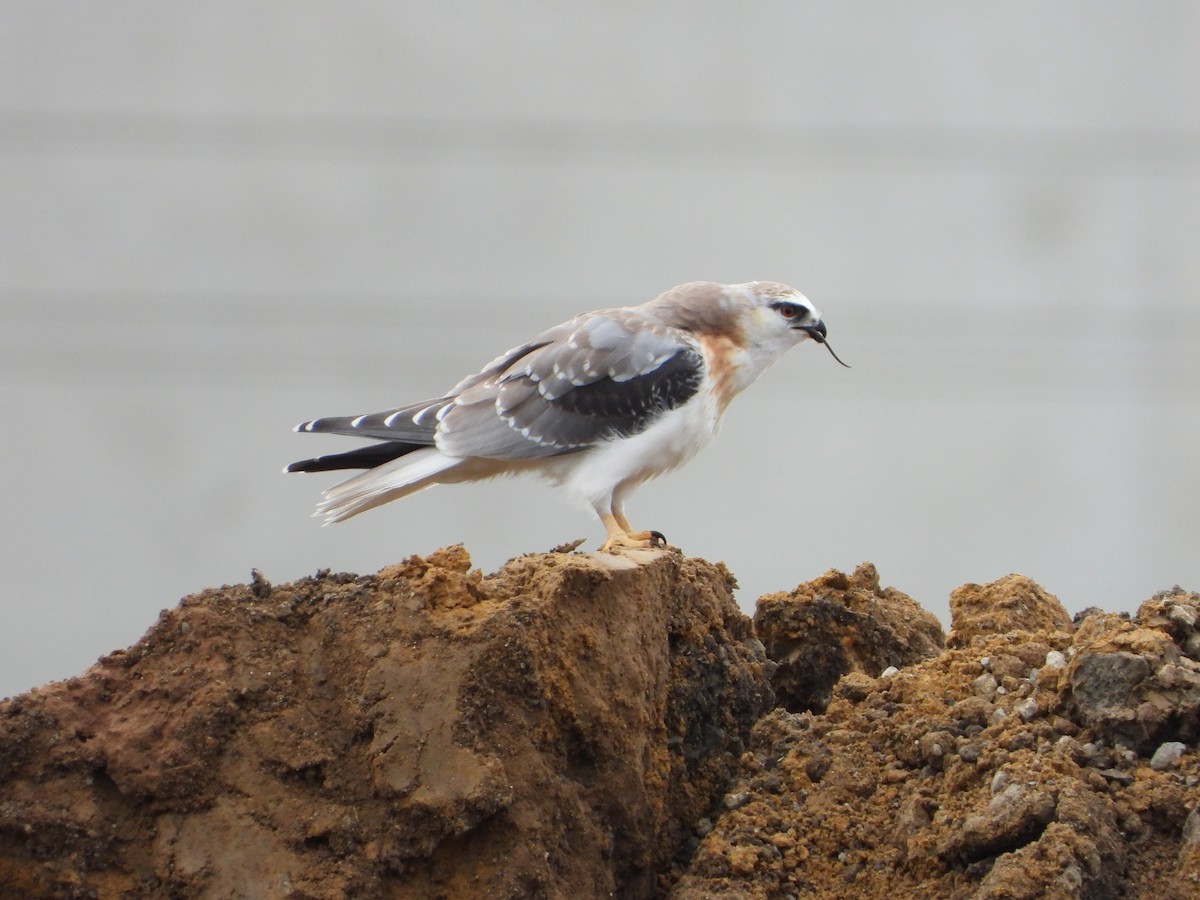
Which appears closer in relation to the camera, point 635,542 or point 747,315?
point 635,542

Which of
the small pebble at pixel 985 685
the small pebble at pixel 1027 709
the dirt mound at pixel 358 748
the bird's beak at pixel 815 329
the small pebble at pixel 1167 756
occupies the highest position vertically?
the bird's beak at pixel 815 329

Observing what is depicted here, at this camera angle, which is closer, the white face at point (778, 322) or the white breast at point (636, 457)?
the white breast at point (636, 457)

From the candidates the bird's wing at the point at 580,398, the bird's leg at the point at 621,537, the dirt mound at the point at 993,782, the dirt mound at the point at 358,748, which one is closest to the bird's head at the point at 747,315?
the bird's wing at the point at 580,398

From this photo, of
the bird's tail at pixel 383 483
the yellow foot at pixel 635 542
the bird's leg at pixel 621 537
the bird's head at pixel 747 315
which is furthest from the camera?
the bird's head at pixel 747 315

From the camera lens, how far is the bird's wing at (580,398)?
5.04 metres

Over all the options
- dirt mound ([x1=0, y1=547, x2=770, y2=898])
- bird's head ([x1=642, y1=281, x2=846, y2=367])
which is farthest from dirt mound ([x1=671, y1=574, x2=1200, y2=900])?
bird's head ([x1=642, y1=281, x2=846, y2=367])

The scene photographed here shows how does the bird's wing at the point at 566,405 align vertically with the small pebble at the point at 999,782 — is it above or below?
above

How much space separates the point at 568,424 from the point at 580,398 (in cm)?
11

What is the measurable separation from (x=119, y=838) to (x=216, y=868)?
9.4 inches

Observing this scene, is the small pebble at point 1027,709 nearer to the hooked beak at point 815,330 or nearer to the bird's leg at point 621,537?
the bird's leg at point 621,537

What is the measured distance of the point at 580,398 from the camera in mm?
5070

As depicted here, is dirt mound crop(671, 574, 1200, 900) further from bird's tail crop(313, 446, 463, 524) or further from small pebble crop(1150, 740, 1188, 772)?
bird's tail crop(313, 446, 463, 524)

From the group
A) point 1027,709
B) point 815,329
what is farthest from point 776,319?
point 1027,709

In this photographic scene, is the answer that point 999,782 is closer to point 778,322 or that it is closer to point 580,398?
point 580,398
